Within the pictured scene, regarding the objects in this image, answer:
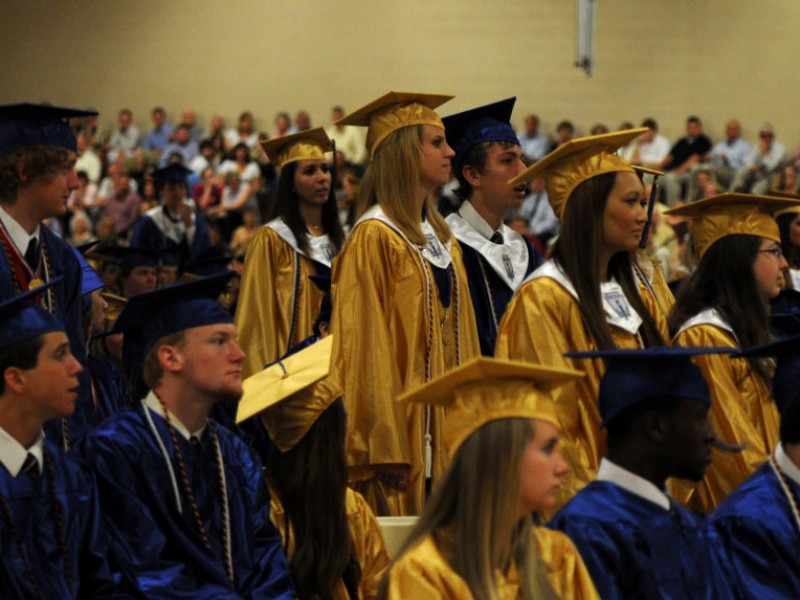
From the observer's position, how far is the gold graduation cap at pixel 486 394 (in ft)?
11.6

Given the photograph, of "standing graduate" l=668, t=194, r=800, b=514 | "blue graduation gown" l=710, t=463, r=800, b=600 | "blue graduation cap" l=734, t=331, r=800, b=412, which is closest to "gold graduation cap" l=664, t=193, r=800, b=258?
"standing graduate" l=668, t=194, r=800, b=514

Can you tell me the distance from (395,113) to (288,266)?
176cm

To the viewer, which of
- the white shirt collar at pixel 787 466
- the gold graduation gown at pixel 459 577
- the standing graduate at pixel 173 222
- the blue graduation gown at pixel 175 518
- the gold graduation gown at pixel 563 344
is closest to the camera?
the gold graduation gown at pixel 459 577

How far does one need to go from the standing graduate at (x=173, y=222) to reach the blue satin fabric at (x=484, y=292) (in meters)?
5.12

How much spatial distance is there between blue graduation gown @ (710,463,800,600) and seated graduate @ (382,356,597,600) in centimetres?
68

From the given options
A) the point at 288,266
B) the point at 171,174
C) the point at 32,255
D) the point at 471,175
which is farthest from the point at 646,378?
the point at 171,174

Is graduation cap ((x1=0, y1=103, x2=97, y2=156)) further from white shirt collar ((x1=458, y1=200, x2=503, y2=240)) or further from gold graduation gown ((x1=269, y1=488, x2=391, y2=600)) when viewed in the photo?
white shirt collar ((x1=458, y1=200, x2=503, y2=240))

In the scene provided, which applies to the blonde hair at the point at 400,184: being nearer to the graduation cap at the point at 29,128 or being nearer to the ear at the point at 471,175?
the ear at the point at 471,175

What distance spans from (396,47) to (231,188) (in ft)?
13.9

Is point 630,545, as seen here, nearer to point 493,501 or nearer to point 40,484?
point 493,501

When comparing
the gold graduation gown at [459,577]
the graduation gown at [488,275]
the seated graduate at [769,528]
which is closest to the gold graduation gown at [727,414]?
the seated graduate at [769,528]

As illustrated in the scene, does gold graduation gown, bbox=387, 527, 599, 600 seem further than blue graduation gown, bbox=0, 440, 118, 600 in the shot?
No

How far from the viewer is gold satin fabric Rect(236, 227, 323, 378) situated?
7.64 m

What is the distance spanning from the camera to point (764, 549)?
4125 millimetres
